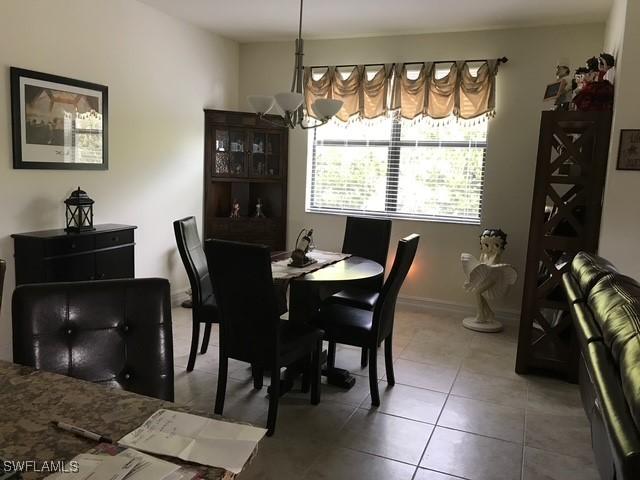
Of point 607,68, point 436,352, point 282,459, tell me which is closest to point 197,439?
point 282,459

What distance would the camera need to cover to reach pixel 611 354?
146cm

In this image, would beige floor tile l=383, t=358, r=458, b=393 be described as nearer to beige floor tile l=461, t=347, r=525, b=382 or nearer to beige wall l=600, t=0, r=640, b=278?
beige floor tile l=461, t=347, r=525, b=382

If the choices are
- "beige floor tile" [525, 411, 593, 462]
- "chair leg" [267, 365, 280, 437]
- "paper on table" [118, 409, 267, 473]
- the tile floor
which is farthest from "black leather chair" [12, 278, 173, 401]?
"beige floor tile" [525, 411, 593, 462]

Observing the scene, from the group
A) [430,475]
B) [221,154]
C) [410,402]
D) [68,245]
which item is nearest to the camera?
[430,475]

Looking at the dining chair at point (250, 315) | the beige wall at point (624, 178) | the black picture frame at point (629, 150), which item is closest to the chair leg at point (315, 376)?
the dining chair at point (250, 315)

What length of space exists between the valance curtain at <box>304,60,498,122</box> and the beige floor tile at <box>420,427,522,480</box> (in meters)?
3.08

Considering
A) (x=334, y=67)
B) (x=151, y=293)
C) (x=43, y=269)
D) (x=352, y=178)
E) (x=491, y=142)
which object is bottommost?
(x=43, y=269)

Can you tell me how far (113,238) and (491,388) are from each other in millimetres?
2908

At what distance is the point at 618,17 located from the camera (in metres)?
3.42

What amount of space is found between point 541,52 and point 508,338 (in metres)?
2.56

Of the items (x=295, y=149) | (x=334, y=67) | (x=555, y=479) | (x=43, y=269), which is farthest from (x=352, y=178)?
(x=555, y=479)

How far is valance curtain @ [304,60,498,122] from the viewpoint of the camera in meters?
4.64

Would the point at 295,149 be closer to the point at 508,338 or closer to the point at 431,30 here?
the point at 431,30

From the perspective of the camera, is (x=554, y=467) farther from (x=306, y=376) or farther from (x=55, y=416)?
(x=55, y=416)
